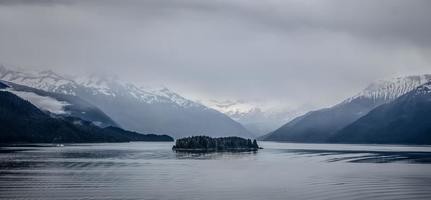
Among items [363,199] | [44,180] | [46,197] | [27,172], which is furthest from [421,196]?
[27,172]

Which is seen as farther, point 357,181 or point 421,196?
point 357,181

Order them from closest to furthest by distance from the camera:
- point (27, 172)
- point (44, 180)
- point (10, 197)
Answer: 1. point (10, 197)
2. point (44, 180)
3. point (27, 172)

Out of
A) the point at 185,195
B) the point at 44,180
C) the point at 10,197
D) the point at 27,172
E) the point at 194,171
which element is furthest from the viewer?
the point at 194,171

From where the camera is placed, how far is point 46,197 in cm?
8375

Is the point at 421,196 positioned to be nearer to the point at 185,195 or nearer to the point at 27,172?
the point at 185,195

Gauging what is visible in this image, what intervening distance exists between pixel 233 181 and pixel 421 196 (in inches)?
1367

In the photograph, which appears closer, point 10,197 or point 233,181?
point 10,197

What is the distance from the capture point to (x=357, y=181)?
112 metres

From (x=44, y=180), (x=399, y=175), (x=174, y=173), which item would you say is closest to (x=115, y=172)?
(x=174, y=173)

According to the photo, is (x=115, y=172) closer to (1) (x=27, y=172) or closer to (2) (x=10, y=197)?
(1) (x=27, y=172)

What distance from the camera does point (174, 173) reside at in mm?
129125

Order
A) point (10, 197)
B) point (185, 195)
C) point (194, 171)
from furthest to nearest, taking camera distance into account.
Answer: point (194, 171)
point (185, 195)
point (10, 197)

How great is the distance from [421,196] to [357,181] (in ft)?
73.3

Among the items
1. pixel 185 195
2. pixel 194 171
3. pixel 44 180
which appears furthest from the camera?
pixel 194 171
